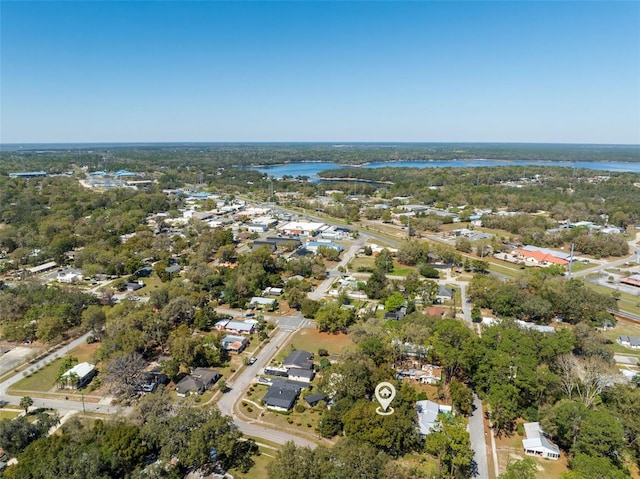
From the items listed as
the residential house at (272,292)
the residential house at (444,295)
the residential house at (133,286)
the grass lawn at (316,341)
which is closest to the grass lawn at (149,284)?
the residential house at (133,286)

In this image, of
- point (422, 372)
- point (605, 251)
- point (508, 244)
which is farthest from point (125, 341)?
point (605, 251)

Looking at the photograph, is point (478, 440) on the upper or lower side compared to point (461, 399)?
lower

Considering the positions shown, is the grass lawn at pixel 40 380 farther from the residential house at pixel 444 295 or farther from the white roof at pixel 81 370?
the residential house at pixel 444 295

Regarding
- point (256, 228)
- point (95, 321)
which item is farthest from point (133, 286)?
point (256, 228)

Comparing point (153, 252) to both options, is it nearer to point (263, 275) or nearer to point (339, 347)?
point (263, 275)

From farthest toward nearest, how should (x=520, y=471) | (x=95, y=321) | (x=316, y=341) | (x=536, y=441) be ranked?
(x=316, y=341) → (x=95, y=321) → (x=536, y=441) → (x=520, y=471)

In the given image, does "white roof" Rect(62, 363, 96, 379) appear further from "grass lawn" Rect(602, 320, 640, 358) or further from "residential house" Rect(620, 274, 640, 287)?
"residential house" Rect(620, 274, 640, 287)

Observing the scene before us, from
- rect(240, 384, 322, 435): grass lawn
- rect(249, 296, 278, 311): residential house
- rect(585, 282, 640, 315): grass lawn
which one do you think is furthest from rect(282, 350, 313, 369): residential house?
rect(585, 282, 640, 315): grass lawn

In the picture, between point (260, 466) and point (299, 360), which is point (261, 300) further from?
point (260, 466)
